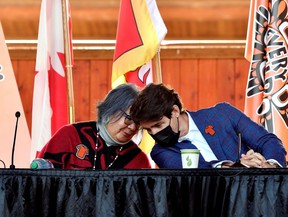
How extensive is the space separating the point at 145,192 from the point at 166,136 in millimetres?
532

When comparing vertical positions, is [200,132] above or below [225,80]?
below

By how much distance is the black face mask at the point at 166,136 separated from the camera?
2.86 meters

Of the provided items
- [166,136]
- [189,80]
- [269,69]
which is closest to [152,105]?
[166,136]

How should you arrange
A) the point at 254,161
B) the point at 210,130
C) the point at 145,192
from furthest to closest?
the point at 210,130
the point at 254,161
the point at 145,192

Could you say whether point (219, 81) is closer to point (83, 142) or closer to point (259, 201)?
point (83, 142)

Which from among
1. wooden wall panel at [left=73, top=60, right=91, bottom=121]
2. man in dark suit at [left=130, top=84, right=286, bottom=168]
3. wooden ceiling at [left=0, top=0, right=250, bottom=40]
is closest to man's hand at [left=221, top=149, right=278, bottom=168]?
man in dark suit at [left=130, top=84, right=286, bottom=168]

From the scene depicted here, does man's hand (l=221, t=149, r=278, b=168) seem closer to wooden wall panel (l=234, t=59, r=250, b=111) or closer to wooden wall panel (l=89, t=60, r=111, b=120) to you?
wooden wall panel (l=234, t=59, r=250, b=111)

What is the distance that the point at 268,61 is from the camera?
4.25 meters

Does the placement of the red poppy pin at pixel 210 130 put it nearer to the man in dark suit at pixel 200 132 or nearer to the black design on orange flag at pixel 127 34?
the man in dark suit at pixel 200 132

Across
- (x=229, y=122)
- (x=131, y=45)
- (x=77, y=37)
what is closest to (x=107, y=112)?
(x=229, y=122)

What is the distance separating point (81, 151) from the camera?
3229mm

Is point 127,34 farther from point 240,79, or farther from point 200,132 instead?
point 200,132

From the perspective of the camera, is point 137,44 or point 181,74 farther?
point 181,74

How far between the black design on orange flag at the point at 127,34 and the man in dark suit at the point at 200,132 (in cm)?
147
